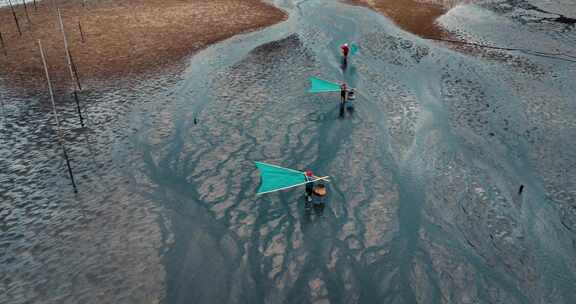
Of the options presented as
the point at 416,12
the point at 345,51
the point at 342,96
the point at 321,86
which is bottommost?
the point at 342,96

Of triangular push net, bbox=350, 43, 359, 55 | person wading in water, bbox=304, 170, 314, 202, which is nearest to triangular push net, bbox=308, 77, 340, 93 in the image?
triangular push net, bbox=350, 43, 359, 55

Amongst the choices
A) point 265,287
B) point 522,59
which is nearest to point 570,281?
point 265,287

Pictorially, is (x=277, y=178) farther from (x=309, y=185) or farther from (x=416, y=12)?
(x=416, y=12)

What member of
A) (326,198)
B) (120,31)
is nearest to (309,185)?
(326,198)

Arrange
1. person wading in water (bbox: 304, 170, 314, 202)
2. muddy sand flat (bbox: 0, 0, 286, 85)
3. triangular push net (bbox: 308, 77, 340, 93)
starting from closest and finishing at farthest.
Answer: person wading in water (bbox: 304, 170, 314, 202)
triangular push net (bbox: 308, 77, 340, 93)
muddy sand flat (bbox: 0, 0, 286, 85)

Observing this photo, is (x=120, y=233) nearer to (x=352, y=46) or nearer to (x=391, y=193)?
(x=391, y=193)

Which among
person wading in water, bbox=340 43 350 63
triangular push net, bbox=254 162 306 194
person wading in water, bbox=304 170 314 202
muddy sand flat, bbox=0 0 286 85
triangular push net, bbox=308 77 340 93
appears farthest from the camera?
person wading in water, bbox=340 43 350 63

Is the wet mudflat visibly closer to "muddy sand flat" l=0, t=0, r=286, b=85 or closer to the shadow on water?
the shadow on water
